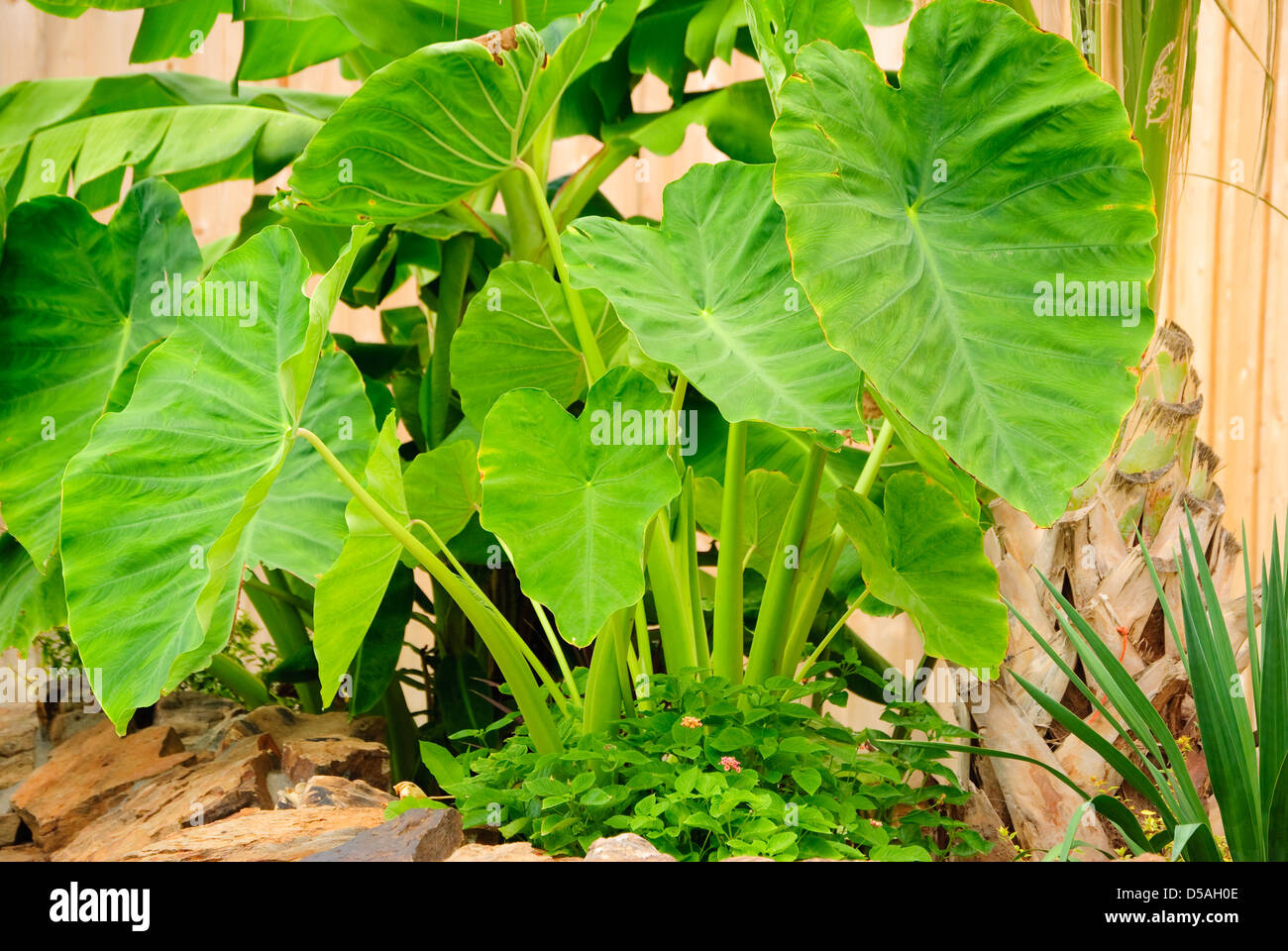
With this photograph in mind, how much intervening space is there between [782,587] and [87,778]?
3.76ft

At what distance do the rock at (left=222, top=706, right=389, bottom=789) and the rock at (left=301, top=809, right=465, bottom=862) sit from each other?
45 centimetres

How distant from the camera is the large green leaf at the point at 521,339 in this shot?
1.29 metres

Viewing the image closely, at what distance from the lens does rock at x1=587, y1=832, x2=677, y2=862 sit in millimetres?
870

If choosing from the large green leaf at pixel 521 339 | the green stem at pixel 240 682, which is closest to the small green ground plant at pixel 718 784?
the large green leaf at pixel 521 339

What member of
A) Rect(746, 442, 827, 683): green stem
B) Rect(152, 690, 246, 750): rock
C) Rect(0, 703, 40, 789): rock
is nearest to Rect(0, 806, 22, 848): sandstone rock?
Rect(0, 703, 40, 789): rock

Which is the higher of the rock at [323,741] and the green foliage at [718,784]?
the green foliage at [718,784]

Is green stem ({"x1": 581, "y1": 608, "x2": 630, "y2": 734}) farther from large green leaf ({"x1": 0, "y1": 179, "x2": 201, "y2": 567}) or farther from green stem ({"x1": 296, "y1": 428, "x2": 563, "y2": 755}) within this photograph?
large green leaf ({"x1": 0, "y1": 179, "x2": 201, "y2": 567})

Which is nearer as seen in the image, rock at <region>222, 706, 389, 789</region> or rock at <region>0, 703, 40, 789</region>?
rock at <region>222, 706, 389, 789</region>

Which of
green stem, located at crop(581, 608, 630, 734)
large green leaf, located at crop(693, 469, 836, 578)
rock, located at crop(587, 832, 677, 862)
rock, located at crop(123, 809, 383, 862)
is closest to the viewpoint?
rock, located at crop(587, 832, 677, 862)

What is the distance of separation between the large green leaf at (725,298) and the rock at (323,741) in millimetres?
810

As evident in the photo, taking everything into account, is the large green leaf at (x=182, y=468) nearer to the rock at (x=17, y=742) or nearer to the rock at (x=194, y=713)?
the rock at (x=194, y=713)

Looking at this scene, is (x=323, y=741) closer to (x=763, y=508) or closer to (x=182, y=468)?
(x=182, y=468)

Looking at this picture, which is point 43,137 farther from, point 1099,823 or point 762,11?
point 1099,823
